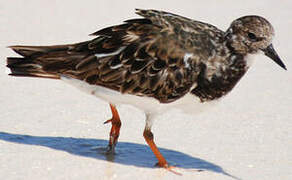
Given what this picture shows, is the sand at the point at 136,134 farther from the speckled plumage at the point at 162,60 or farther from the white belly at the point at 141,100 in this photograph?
the speckled plumage at the point at 162,60

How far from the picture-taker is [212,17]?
1448 cm

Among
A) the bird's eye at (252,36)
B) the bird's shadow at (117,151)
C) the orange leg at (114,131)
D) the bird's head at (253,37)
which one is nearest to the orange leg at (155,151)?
the bird's shadow at (117,151)

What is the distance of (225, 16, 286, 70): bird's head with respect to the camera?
24.1 feet

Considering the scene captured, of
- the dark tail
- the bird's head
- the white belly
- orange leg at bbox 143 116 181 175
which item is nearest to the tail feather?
the dark tail

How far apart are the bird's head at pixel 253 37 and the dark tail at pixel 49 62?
1.94m

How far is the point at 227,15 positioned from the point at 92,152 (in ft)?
25.2

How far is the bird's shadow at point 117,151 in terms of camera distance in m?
7.95

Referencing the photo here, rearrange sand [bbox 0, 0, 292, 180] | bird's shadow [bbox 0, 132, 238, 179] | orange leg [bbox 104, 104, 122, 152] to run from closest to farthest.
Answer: sand [bbox 0, 0, 292, 180] < bird's shadow [bbox 0, 132, 238, 179] < orange leg [bbox 104, 104, 122, 152]

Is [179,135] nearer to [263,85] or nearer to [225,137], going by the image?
[225,137]

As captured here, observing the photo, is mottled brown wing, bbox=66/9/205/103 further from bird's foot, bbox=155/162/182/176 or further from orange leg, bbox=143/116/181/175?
bird's foot, bbox=155/162/182/176

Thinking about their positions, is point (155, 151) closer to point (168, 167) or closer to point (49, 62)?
point (168, 167)

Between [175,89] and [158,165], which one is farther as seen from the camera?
[158,165]

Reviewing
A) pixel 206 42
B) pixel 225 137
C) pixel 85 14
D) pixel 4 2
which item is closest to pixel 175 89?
pixel 206 42

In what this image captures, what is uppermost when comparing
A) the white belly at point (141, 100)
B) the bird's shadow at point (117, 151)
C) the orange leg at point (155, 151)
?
the white belly at point (141, 100)
